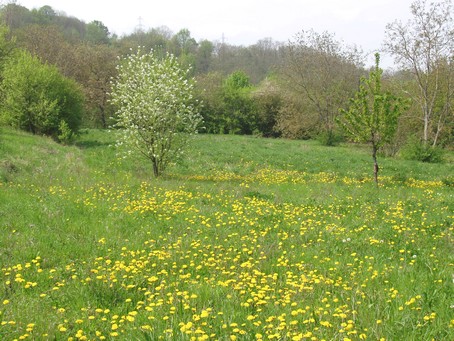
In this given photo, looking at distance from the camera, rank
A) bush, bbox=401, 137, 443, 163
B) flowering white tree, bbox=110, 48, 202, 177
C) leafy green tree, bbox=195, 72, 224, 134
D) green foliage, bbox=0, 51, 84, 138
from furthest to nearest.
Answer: leafy green tree, bbox=195, 72, 224, 134, bush, bbox=401, 137, 443, 163, green foliage, bbox=0, 51, 84, 138, flowering white tree, bbox=110, 48, 202, 177

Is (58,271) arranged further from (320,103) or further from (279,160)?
(320,103)

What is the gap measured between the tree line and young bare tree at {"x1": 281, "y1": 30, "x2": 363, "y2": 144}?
0.32 feet

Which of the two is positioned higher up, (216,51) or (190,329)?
(216,51)

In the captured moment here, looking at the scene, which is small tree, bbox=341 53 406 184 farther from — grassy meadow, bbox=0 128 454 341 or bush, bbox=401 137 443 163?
bush, bbox=401 137 443 163

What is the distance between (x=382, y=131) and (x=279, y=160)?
24.8 feet

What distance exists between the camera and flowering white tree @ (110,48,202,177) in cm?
1415

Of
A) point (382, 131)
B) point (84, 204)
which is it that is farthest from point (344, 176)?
point (84, 204)

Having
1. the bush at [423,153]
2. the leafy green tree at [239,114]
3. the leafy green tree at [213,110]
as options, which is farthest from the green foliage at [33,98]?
the leafy green tree at [239,114]

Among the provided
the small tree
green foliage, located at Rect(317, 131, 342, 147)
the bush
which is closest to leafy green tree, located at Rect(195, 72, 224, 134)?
green foliage, located at Rect(317, 131, 342, 147)

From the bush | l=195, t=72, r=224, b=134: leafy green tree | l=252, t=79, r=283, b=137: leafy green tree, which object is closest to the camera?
the bush

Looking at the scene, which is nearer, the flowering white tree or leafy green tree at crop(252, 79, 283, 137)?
the flowering white tree

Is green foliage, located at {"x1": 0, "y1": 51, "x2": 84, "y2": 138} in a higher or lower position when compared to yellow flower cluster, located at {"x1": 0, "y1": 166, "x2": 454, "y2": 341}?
higher

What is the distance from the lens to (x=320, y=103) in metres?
39.5

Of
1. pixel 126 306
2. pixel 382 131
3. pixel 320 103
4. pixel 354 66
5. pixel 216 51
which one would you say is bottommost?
pixel 126 306
